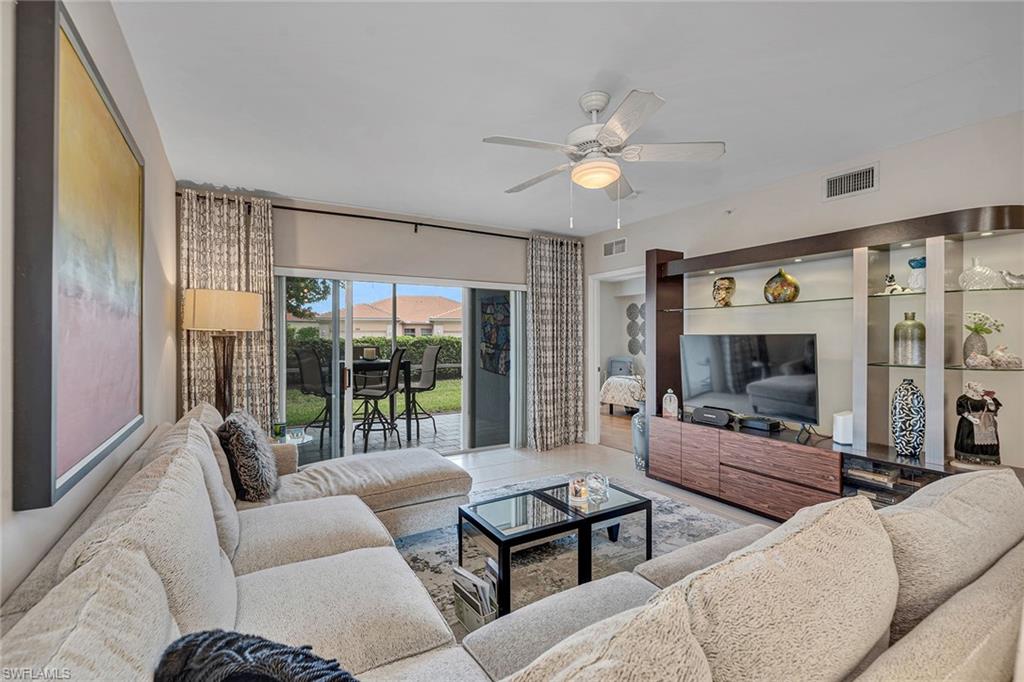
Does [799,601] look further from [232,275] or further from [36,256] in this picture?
[232,275]

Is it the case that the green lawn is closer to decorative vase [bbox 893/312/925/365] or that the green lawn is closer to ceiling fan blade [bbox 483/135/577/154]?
ceiling fan blade [bbox 483/135/577/154]

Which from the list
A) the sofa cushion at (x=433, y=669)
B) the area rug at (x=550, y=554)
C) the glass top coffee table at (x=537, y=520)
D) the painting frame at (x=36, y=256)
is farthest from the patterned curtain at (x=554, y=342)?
the painting frame at (x=36, y=256)

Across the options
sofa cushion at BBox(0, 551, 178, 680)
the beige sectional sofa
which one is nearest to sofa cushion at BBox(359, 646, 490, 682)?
the beige sectional sofa

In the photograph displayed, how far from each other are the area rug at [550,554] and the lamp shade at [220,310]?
199 centimetres

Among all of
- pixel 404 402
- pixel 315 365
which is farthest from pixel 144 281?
pixel 404 402

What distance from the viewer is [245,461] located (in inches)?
92.0

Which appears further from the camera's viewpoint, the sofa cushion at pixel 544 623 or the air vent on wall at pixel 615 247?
the air vent on wall at pixel 615 247

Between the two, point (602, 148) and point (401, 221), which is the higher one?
point (401, 221)

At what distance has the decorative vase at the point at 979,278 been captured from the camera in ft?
8.58

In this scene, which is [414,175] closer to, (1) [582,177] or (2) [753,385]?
(1) [582,177]

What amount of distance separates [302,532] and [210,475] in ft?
1.50

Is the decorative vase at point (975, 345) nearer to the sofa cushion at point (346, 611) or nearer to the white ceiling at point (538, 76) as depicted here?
the white ceiling at point (538, 76)

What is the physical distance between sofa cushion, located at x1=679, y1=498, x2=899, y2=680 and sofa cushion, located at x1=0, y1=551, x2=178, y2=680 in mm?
872

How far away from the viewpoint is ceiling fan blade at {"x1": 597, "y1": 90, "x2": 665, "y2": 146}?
1872 millimetres
